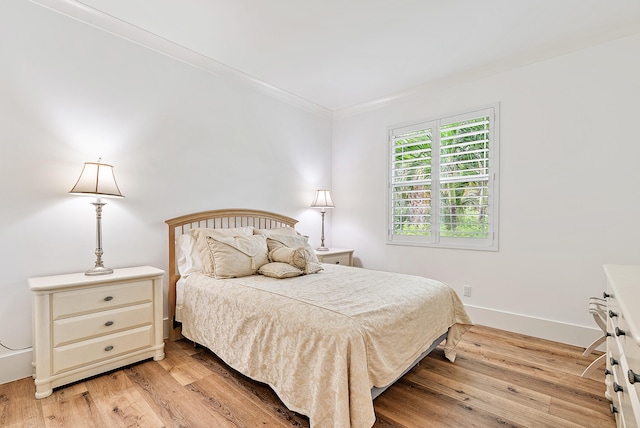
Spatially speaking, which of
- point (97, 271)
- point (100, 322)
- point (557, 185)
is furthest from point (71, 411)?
point (557, 185)

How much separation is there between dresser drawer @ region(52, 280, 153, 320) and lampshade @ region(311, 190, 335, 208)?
225 centimetres

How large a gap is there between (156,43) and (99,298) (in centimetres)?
219

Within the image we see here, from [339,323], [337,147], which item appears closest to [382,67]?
[337,147]

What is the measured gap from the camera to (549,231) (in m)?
2.84

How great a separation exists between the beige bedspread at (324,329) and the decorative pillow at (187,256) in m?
0.12

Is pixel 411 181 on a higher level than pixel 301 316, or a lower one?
higher

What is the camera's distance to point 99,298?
2131 millimetres

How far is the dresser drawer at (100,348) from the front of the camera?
1975 millimetres

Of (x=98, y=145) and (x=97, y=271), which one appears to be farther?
(x=98, y=145)

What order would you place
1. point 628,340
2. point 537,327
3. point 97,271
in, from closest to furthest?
point 628,340
point 97,271
point 537,327

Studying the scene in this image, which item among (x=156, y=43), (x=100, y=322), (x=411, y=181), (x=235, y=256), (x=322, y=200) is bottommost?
(x=100, y=322)

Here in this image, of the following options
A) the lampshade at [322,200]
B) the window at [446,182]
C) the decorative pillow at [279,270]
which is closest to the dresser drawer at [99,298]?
the decorative pillow at [279,270]

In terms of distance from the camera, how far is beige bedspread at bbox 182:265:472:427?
1468 mm

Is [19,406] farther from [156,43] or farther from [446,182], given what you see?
[446,182]
